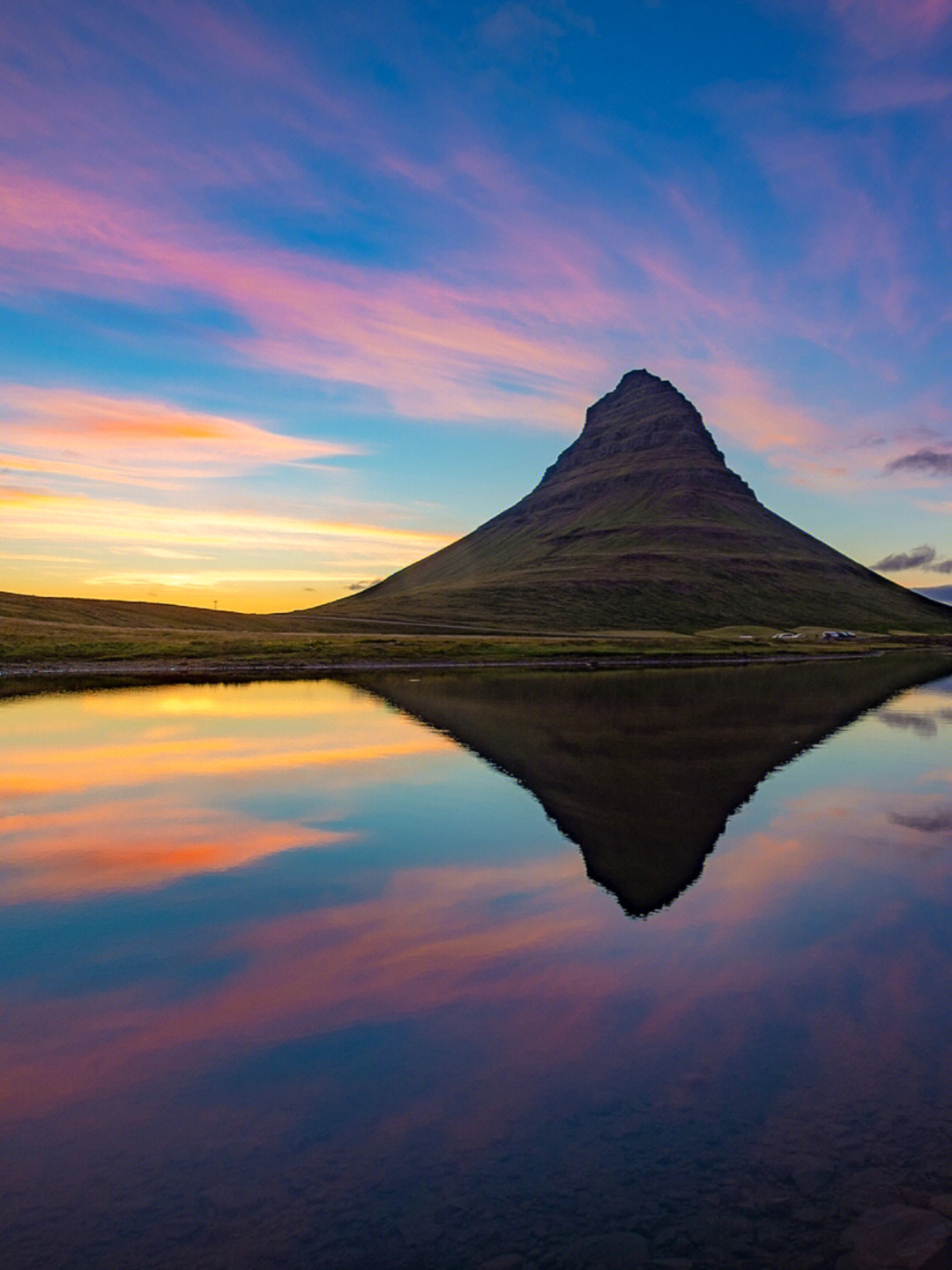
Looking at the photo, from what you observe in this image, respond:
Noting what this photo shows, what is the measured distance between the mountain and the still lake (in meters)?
0.38

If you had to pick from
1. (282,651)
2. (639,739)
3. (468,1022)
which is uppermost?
(282,651)

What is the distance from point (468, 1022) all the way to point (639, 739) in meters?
34.5

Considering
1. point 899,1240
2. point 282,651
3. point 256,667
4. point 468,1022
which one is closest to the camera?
point 899,1240

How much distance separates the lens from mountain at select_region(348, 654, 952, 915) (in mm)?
26188

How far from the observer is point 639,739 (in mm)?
47469

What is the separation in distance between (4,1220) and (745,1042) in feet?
34.8

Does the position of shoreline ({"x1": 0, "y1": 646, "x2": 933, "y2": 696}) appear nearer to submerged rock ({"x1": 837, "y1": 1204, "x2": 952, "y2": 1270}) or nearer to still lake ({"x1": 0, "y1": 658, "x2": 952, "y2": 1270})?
still lake ({"x1": 0, "y1": 658, "x2": 952, "y2": 1270})

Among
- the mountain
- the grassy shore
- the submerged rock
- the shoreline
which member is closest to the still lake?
the submerged rock

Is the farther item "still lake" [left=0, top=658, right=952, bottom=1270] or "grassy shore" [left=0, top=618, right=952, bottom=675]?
"grassy shore" [left=0, top=618, right=952, bottom=675]

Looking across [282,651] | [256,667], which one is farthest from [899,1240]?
[282,651]

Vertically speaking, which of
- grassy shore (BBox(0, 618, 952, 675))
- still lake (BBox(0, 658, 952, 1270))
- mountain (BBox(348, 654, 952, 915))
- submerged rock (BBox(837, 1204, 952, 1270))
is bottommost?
still lake (BBox(0, 658, 952, 1270))

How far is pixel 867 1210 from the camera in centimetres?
947

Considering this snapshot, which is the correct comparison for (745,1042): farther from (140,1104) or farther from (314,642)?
(314,642)

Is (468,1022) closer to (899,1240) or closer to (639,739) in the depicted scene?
(899,1240)
